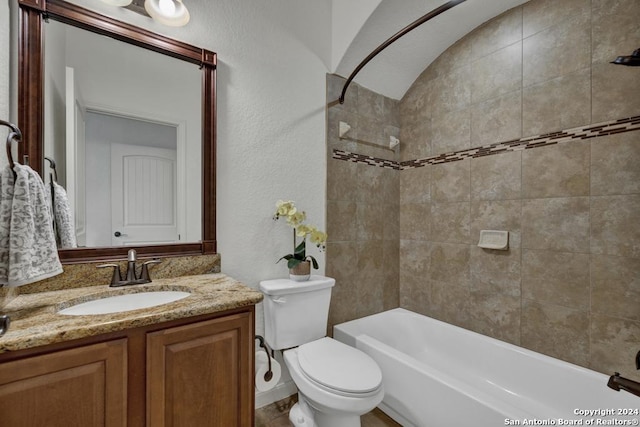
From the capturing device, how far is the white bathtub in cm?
127

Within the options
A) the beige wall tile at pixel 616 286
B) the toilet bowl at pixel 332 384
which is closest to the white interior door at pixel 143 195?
the toilet bowl at pixel 332 384

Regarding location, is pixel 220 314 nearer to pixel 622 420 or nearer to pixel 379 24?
pixel 622 420

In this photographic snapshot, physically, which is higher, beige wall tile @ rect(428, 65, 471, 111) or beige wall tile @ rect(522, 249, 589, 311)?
beige wall tile @ rect(428, 65, 471, 111)

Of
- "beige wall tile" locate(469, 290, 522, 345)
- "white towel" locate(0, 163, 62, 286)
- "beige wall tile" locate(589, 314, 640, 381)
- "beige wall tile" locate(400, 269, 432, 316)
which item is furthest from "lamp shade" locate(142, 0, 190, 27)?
"beige wall tile" locate(589, 314, 640, 381)

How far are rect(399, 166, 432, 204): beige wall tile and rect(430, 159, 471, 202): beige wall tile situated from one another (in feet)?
0.15

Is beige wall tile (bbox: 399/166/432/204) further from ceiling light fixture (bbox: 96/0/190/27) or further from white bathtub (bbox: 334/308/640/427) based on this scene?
ceiling light fixture (bbox: 96/0/190/27)

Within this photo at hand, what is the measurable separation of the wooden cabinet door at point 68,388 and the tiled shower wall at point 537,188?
4.62 ft

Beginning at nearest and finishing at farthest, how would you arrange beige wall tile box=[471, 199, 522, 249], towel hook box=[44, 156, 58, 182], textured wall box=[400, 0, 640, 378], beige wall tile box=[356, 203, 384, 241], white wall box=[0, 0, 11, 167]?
white wall box=[0, 0, 11, 167] → towel hook box=[44, 156, 58, 182] → textured wall box=[400, 0, 640, 378] → beige wall tile box=[471, 199, 522, 249] → beige wall tile box=[356, 203, 384, 241]

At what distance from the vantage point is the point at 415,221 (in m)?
2.45

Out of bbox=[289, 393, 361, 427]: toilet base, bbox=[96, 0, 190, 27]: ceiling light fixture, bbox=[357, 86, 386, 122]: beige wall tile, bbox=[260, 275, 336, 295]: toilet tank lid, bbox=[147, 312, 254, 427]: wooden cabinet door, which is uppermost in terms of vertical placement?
bbox=[96, 0, 190, 27]: ceiling light fixture

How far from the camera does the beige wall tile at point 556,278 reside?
1603mm

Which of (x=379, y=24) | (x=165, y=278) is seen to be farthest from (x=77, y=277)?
(x=379, y=24)

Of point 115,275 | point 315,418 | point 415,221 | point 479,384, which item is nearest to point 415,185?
point 415,221

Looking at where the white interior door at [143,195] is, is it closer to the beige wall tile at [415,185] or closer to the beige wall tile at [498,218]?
the beige wall tile at [415,185]
